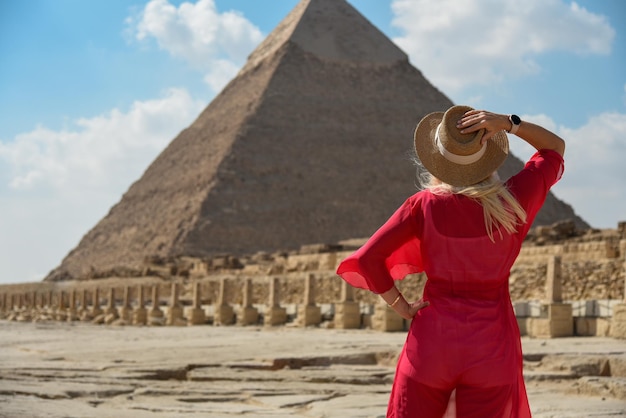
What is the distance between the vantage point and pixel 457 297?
3.11 m

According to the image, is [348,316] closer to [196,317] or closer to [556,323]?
[556,323]

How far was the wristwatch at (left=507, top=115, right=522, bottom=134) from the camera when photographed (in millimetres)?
3268

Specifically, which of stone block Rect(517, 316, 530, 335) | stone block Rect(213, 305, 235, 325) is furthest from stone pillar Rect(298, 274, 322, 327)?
stone block Rect(517, 316, 530, 335)

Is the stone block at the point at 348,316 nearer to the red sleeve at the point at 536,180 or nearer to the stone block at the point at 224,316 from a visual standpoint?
the stone block at the point at 224,316

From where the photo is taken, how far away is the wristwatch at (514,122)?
3.27 meters

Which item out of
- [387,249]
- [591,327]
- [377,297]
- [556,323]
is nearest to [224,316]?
[377,297]

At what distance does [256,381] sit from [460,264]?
4.79 metres

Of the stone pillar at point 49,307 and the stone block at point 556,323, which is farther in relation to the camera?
the stone pillar at point 49,307

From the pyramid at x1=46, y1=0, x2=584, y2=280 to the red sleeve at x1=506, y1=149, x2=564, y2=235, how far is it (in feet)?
271

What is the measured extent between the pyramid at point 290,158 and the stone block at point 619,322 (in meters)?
75.7

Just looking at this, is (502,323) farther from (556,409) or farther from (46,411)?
(46,411)

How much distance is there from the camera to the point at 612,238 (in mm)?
21516

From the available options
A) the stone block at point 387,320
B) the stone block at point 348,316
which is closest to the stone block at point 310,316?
the stone block at point 348,316

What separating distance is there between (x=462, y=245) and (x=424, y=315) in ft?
0.81
